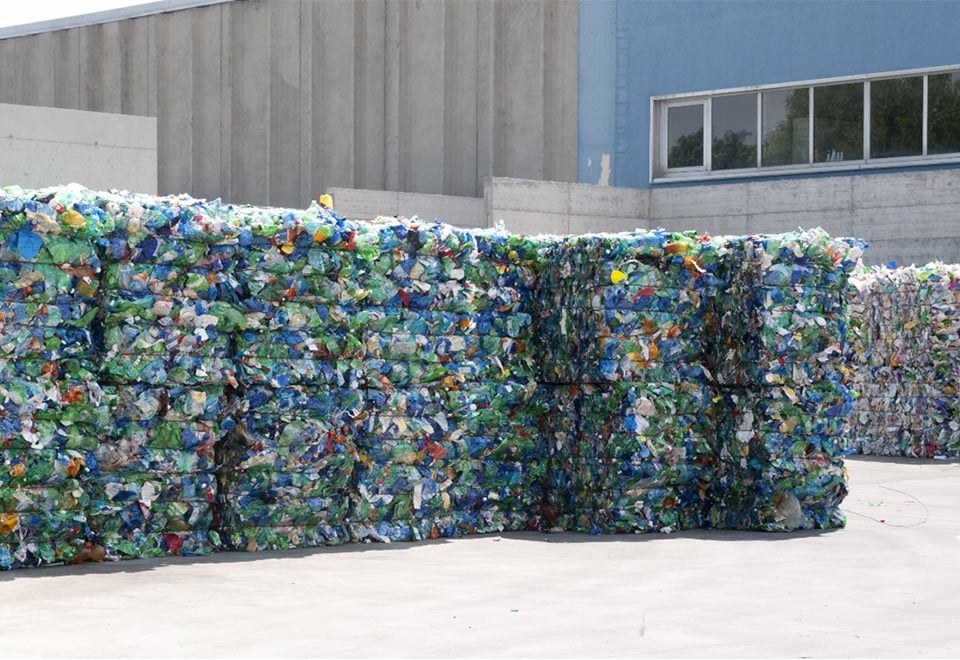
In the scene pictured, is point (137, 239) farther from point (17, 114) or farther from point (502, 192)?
point (502, 192)

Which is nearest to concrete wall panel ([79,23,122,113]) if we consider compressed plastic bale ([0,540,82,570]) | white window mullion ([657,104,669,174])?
white window mullion ([657,104,669,174])

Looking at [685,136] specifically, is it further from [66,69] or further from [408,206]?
[66,69]

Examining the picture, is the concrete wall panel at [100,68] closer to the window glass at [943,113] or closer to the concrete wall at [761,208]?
the concrete wall at [761,208]

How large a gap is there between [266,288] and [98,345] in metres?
1.23

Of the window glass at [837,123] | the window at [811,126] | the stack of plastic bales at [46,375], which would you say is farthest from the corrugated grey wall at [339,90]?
the stack of plastic bales at [46,375]

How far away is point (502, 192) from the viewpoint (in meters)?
23.3

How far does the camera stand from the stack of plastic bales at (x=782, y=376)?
1155 cm

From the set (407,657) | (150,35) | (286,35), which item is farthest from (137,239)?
(150,35)

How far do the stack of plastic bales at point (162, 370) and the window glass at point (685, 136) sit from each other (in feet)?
59.9

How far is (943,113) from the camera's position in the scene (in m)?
24.8

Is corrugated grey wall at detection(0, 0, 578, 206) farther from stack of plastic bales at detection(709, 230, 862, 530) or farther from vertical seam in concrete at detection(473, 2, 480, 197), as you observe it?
stack of plastic bales at detection(709, 230, 862, 530)

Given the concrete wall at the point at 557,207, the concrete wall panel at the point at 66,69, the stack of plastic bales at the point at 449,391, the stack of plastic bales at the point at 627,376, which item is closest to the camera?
the stack of plastic bales at the point at 449,391

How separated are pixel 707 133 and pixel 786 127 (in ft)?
5.05

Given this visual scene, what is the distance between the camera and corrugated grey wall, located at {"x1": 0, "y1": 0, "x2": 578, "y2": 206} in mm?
29422
